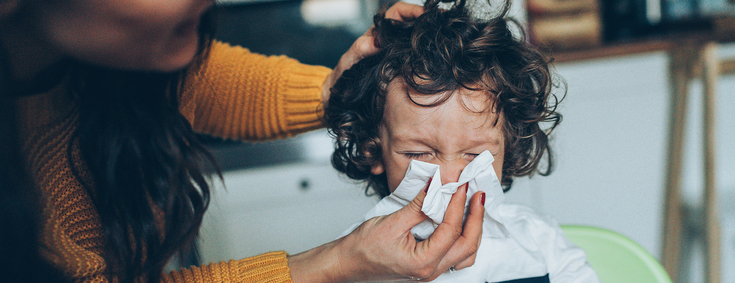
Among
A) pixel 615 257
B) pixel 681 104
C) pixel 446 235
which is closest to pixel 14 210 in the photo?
pixel 446 235

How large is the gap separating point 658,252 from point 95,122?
171 cm

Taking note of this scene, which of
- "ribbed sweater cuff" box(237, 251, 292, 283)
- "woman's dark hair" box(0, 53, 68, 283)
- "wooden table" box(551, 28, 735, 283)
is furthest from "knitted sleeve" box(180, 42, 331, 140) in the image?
"wooden table" box(551, 28, 735, 283)

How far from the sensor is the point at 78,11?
347 millimetres

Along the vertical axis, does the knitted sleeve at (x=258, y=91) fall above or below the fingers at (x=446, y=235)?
above

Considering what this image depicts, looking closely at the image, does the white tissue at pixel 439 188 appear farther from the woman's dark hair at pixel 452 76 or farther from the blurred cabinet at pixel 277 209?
the blurred cabinet at pixel 277 209

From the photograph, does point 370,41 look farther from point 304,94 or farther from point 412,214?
point 412,214

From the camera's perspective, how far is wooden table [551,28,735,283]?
131 cm

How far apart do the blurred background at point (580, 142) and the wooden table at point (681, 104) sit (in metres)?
0.01

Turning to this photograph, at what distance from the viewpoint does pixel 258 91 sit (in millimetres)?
761

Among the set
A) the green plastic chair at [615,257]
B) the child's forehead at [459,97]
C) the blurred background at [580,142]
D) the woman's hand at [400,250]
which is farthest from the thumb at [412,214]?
the blurred background at [580,142]

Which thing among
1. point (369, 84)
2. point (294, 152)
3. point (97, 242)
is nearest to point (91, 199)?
point (97, 242)

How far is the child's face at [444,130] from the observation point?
0.60m

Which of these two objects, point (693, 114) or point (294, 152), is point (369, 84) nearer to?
point (294, 152)

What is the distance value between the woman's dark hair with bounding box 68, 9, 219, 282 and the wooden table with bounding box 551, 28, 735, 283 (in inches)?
44.3
